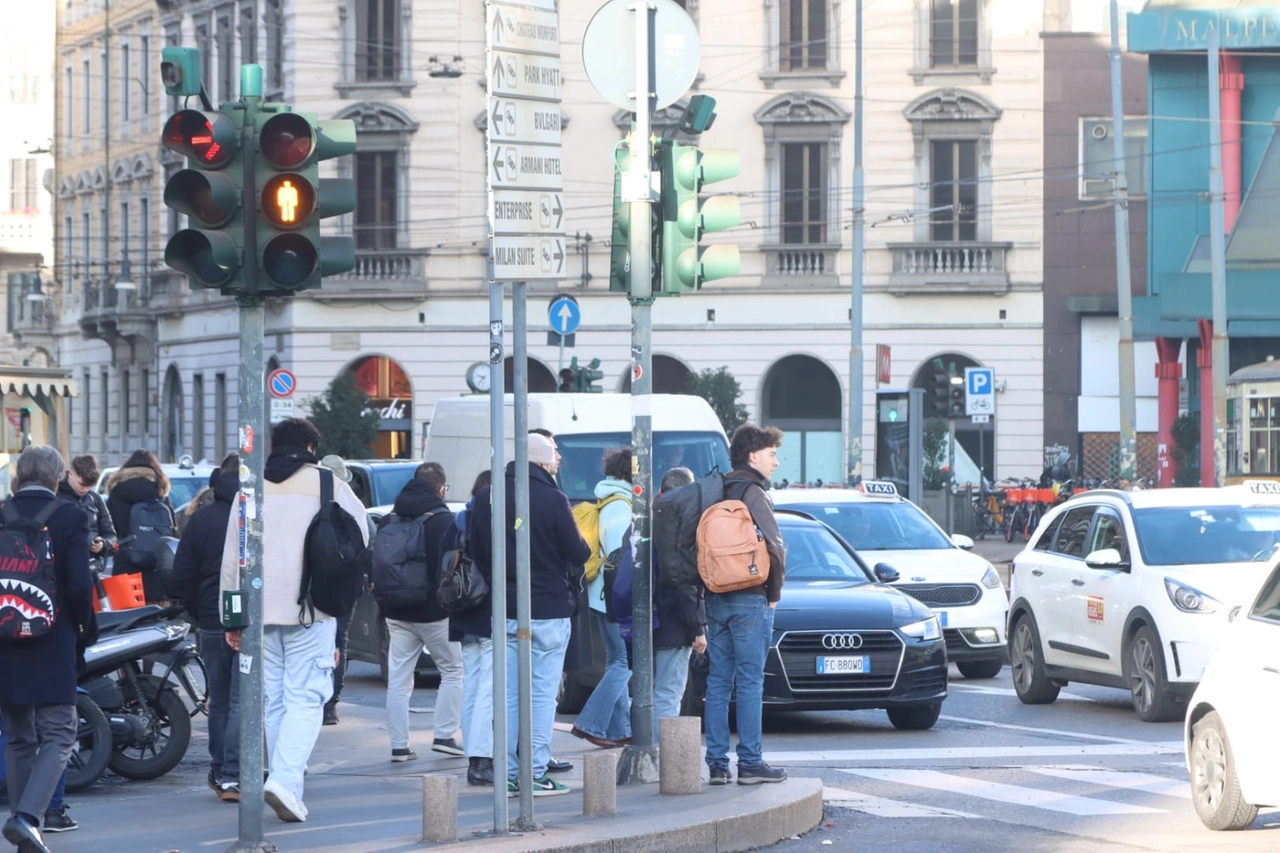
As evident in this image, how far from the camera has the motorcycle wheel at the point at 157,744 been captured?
11.8 meters

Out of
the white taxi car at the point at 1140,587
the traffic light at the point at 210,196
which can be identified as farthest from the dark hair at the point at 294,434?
the white taxi car at the point at 1140,587

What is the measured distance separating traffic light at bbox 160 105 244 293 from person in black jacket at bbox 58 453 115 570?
6.64 meters

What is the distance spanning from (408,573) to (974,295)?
36269mm

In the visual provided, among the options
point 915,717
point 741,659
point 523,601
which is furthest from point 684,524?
point 915,717

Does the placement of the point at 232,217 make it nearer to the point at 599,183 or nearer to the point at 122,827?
the point at 122,827

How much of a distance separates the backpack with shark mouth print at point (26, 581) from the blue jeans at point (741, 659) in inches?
130

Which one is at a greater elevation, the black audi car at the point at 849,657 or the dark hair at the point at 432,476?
the dark hair at the point at 432,476

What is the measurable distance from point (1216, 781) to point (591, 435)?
35.2 feet

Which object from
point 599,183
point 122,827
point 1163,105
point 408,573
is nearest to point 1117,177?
point 1163,105

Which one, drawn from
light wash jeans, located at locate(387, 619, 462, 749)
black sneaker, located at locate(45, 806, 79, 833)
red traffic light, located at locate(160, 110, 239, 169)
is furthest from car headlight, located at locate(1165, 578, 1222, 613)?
red traffic light, located at locate(160, 110, 239, 169)

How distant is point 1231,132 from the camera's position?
4425cm

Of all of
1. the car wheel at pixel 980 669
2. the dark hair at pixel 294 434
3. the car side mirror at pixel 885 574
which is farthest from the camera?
the car wheel at pixel 980 669

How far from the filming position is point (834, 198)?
4747 cm

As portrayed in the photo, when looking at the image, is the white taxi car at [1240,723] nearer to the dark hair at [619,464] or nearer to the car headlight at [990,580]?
the dark hair at [619,464]
